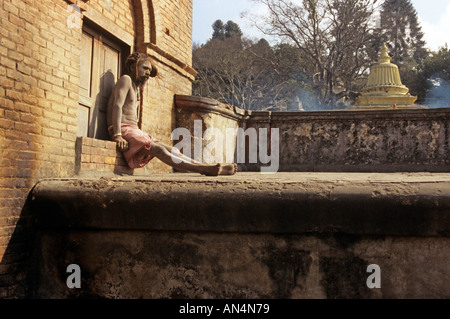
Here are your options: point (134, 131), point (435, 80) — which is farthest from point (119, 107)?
point (435, 80)

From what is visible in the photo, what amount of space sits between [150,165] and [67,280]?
2519mm

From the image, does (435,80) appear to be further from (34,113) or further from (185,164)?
(34,113)

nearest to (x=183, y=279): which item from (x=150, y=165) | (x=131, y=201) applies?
(x=131, y=201)

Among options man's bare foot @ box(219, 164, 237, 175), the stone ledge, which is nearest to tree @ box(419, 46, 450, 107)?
man's bare foot @ box(219, 164, 237, 175)

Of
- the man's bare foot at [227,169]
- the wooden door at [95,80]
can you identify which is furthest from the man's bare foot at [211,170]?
the wooden door at [95,80]

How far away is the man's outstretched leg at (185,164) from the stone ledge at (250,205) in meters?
Result: 1.01

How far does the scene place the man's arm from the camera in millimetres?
4367

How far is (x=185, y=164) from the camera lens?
4.25 meters

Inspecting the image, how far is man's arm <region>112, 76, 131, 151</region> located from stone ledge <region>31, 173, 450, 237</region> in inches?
49.0

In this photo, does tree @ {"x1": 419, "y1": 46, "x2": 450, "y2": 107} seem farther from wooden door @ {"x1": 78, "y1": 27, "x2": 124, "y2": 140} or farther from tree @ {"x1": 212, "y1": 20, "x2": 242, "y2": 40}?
wooden door @ {"x1": 78, "y1": 27, "x2": 124, "y2": 140}

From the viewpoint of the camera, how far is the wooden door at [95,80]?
14.6ft

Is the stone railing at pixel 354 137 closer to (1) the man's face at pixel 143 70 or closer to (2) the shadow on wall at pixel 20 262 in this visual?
(1) the man's face at pixel 143 70

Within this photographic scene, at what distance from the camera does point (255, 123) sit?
7.42m

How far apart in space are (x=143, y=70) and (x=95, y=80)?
21.1 inches
